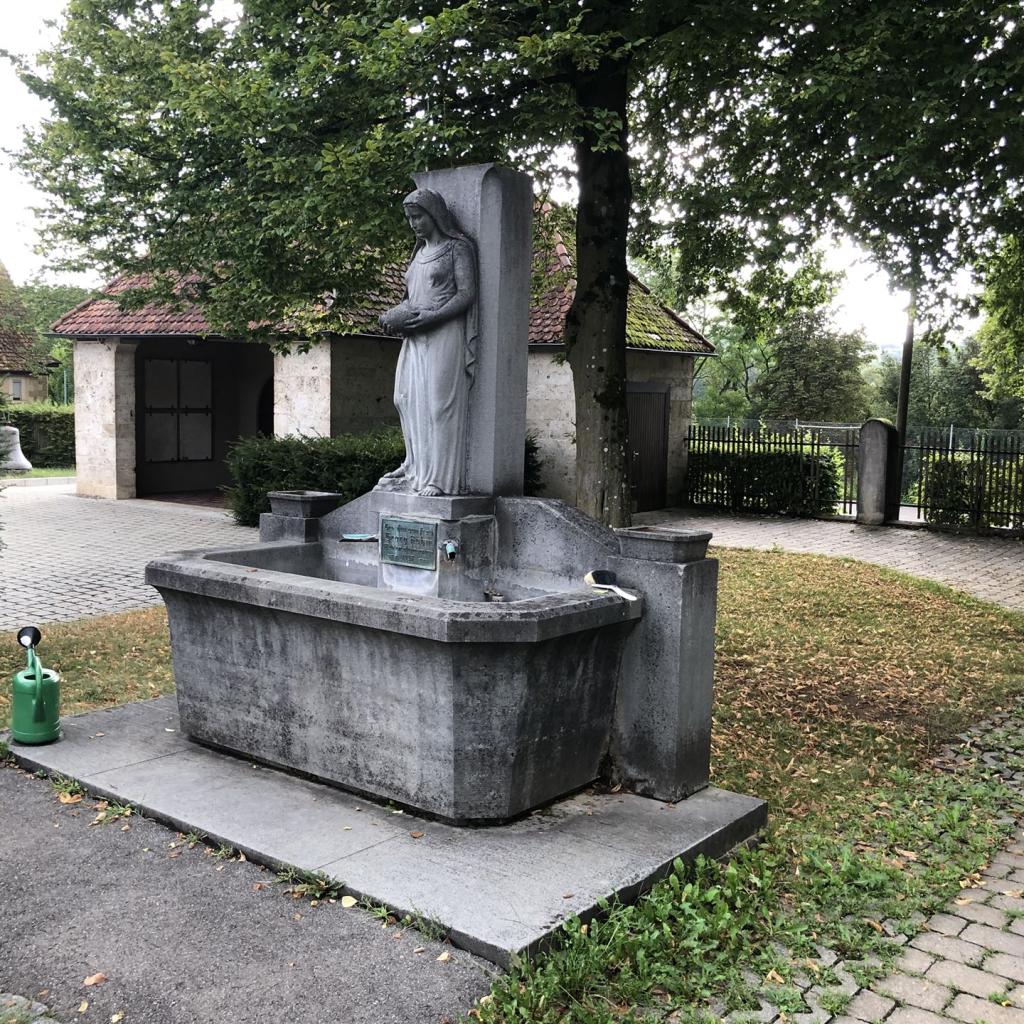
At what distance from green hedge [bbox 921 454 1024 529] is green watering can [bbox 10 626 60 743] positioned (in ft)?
56.4

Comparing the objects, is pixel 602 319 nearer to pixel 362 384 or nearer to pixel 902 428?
pixel 362 384

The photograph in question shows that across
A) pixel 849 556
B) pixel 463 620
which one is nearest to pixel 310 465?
pixel 849 556

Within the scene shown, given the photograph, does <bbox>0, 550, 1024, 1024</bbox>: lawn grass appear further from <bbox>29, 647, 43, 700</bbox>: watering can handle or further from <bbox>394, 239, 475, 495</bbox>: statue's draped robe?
<bbox>394, 239, 475, 495</bbox>: statue's draped robe

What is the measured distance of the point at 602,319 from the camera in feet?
35.1

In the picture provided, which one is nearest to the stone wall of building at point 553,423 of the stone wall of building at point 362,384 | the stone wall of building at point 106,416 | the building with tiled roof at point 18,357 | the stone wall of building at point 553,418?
the stone wall of building at point 553,418

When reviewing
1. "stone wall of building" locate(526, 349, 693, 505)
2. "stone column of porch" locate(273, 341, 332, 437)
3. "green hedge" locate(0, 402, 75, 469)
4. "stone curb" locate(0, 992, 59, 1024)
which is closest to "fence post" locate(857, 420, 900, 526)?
"stone wall of building" locate(526, 349, 693, 505)

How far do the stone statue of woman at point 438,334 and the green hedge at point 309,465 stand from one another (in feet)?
32.5

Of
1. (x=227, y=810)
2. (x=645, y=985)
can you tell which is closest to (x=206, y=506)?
(x=227, y=810)

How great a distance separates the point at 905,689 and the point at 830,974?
491 cm

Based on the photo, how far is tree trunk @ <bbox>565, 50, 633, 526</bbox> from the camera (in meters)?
10.5

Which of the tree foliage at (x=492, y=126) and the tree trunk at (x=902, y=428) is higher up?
the tree foliage at (x=492, y=126)

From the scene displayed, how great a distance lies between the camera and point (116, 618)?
10578 mm

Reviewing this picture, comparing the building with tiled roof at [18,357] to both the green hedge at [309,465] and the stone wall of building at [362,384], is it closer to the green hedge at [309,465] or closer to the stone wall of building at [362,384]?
the stone wall of building at [362,384]

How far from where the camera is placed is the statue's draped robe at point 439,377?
20.0 ft
